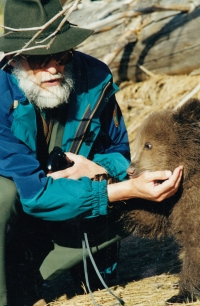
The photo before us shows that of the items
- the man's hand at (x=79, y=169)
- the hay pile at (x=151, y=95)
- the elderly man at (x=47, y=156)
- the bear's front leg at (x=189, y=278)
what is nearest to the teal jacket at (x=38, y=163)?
the elderly man at (x=47, y=156)

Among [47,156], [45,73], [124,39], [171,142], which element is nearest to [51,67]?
[45,73]

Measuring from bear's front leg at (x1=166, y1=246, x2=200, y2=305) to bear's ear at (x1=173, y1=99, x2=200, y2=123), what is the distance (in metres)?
0.94

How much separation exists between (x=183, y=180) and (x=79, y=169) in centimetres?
83

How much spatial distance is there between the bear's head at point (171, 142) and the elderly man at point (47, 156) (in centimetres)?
18

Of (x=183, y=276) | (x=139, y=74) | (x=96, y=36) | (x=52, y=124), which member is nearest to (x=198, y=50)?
(x=139, y=74)

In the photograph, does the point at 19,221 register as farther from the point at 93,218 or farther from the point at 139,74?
the point at 139,74

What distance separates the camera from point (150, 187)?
4.28 meters

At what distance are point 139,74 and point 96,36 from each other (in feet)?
3.01

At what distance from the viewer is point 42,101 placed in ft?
15.4

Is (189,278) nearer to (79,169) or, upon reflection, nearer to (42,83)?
(79,169)

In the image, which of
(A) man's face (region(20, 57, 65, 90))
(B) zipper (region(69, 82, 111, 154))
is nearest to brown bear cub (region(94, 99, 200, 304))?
(B) zipper (region(69, 82, 111, 154))

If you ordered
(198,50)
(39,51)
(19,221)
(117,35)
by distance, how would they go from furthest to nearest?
(117,35) → (198,50) → (19,221) → (39,51)

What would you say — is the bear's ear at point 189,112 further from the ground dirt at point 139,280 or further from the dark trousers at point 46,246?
the ground dirt at point 139,280

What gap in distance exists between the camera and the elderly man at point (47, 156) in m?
4.41
